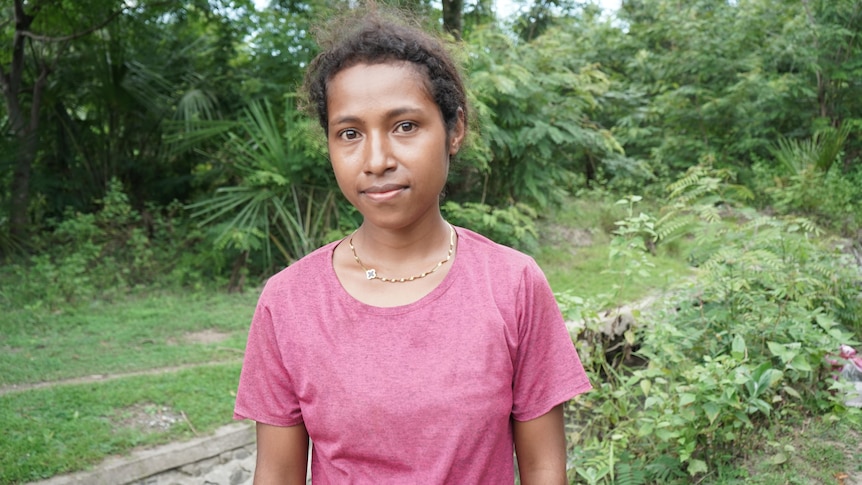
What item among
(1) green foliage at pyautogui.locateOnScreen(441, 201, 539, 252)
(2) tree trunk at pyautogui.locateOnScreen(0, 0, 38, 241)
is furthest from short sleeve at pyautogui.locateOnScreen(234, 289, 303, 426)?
(2) tree trunk at pyautogui.locateOnScreen(0, 0, 38, 241)

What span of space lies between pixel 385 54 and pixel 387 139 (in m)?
0.15

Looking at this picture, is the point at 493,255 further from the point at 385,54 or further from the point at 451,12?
the point at 451,12

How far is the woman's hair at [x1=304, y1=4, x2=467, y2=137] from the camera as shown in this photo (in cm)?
123

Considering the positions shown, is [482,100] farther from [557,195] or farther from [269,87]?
[269,87]

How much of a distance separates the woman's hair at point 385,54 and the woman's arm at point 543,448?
0.57 m

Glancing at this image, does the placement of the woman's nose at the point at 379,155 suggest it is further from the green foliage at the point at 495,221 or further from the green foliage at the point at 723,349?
the green foliage at the point at 495,221

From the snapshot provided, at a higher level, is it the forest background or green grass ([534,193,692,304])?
the forest background

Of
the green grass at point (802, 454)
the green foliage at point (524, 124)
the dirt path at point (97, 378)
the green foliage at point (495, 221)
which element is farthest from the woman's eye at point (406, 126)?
the green foliage at point (495, 221)

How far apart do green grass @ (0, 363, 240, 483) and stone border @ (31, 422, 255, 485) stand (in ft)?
0.21

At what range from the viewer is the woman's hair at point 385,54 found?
4.04 ft

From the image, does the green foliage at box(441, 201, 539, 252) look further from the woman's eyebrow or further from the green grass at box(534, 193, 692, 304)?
the woman's eyebrow

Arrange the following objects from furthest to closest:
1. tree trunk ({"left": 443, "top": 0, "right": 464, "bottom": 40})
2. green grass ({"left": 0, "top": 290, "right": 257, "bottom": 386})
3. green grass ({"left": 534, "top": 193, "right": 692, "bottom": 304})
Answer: tree trunk ({"left": 443, "top": 0, "right": 464, "bottom": 40}) < green grass ({"left": 534, "top": 193, "right": 692, "bottom": 304}) < green grass ({"left": 0, "top": 290, "right": 257, "bottom": 386})

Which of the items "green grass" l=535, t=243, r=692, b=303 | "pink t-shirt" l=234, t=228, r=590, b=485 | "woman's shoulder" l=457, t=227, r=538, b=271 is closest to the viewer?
"pink t-shirt" l=234, t=228, r=590, b=485

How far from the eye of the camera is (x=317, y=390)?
1225 mm
